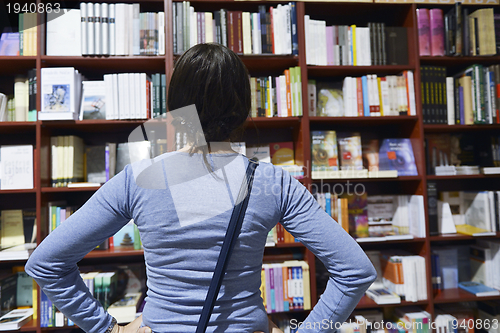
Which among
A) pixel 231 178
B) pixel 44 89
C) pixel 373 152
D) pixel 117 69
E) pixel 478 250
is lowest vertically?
pixel 478 250

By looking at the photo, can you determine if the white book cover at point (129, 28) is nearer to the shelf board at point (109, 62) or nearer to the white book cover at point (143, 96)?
the shelf board at point (109, 62)

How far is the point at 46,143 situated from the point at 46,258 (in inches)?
53.0

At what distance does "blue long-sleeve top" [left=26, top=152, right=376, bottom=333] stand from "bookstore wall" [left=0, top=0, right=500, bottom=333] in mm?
1018

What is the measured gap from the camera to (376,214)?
2064 mm

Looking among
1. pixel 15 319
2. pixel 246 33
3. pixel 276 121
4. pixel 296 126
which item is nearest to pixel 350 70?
pixel 296 126

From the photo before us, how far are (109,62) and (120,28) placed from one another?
22 centimetres

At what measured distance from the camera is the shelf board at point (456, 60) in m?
1.97

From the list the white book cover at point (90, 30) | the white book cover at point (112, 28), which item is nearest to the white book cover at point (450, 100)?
the white book cover at point (112, 28)

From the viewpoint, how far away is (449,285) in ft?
6.73

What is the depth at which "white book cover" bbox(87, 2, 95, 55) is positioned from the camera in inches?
69.0

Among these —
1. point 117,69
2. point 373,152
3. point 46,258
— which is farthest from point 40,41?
point 373,152

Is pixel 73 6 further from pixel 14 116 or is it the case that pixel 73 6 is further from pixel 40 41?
pixel 14 116

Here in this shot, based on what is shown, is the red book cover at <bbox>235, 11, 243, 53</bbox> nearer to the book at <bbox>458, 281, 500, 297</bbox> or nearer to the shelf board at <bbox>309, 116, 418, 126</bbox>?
the shelf board at <bbox>309, 116, 418, 126</bbox>

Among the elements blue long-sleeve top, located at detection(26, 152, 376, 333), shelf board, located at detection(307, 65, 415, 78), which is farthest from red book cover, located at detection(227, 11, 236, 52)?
blue long-sleeve top, located at detection(26, 152, 376, 333)
